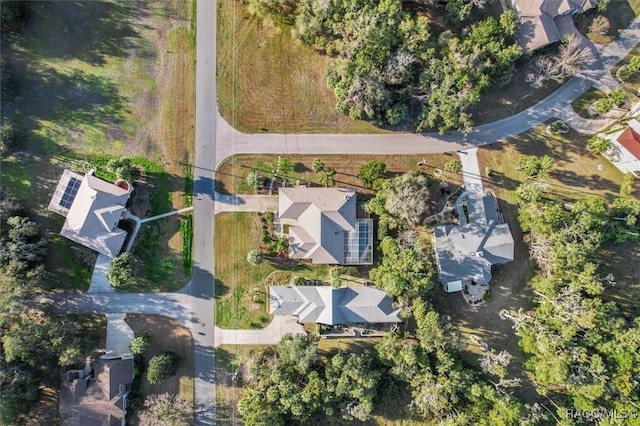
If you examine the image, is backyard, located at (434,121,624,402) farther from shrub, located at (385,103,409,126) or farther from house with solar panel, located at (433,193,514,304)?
shrub, located at (385,103,409,126)

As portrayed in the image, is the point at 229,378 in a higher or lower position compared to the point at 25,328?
lower

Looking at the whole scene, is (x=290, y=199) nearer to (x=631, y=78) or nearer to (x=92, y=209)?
(x=92, y=209)

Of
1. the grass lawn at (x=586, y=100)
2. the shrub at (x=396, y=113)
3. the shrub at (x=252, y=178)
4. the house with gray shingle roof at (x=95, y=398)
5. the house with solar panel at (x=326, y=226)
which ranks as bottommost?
the house with gray shingle roof at (x=95, y=398)

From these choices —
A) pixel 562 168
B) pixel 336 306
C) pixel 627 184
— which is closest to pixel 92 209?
pixel 336 306

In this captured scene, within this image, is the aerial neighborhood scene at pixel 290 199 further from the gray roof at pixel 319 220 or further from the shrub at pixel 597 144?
the shrub at pixel 597 144

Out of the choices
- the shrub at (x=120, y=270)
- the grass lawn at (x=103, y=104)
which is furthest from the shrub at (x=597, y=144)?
the shrub at (x=120, y=270)

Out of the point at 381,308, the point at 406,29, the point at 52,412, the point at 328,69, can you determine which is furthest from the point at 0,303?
the point at 406,29
